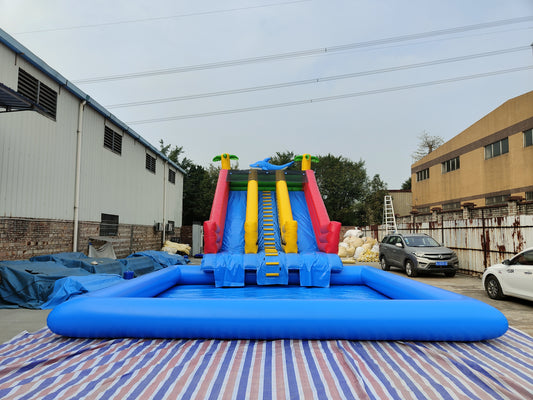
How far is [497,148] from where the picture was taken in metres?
17.6

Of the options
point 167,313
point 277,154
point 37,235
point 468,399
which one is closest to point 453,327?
point 468,399

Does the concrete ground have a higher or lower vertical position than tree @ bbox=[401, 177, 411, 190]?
lower

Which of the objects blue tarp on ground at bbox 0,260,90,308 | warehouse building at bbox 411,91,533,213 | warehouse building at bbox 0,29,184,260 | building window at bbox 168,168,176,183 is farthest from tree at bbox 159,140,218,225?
blue tarp on ground at bbox 0,260,90,308

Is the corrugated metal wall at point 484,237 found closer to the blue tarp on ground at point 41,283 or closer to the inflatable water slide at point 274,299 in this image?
the inflatable water slide at point 274,299

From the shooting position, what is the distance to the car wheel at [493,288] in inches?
270

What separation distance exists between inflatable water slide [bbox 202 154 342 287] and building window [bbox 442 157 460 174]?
1567 centimetres

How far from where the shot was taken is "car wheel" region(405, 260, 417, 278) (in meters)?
10.8

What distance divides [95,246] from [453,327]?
1122 centimetres

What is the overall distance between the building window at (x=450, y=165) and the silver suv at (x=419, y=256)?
39.9 ft

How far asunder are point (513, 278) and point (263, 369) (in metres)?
5.93

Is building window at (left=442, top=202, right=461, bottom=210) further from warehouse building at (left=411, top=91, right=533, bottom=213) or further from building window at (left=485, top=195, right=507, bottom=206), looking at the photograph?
building window at (left=485, top=195, right=507, bottom=206)

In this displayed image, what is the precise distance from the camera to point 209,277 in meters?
7.41

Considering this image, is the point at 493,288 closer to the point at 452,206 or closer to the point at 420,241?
the point at 420,241

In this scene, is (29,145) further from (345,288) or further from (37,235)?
(345,288)
